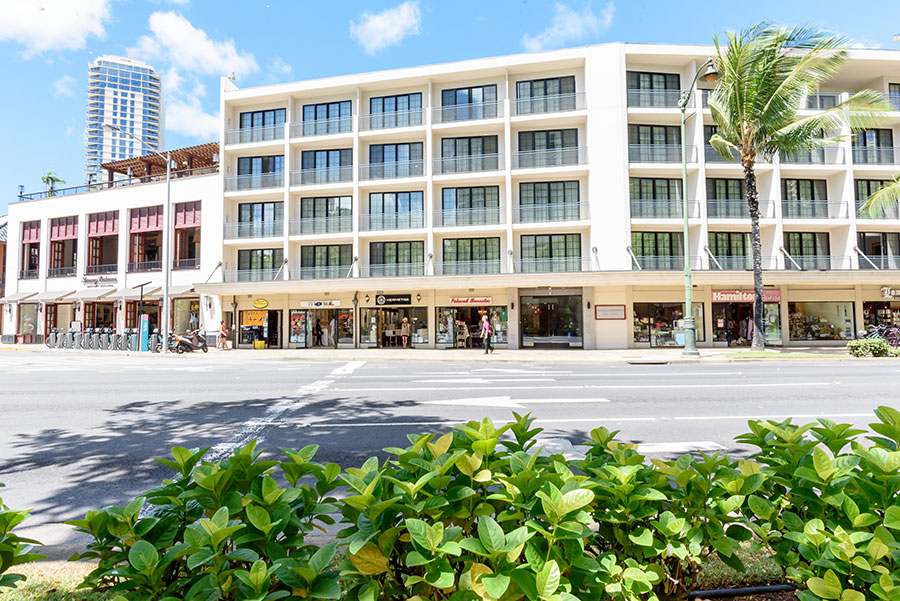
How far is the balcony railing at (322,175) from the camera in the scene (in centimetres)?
3041

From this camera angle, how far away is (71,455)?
19.2 ft

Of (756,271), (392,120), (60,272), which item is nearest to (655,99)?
(756,271)

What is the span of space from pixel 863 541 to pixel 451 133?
2996 centimetres

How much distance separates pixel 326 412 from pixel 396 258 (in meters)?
22.3

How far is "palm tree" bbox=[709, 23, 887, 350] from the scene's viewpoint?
19406mm

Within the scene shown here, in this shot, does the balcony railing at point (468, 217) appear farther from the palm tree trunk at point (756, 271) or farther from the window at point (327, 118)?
the palm tree trunk at point (756, 271)

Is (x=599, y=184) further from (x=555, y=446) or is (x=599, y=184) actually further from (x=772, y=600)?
(x=772, y=600)

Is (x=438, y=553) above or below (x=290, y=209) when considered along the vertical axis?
below

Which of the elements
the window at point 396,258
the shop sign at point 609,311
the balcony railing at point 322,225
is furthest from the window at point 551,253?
the balcony railing at point 322,225

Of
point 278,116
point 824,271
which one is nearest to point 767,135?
point 824,271

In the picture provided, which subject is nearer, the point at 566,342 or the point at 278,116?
the point at 566,342

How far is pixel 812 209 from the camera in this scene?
27.9 meters

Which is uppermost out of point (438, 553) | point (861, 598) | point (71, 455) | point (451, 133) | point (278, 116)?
point (278, 116)

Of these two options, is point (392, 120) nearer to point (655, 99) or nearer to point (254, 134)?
point (254, 134)
